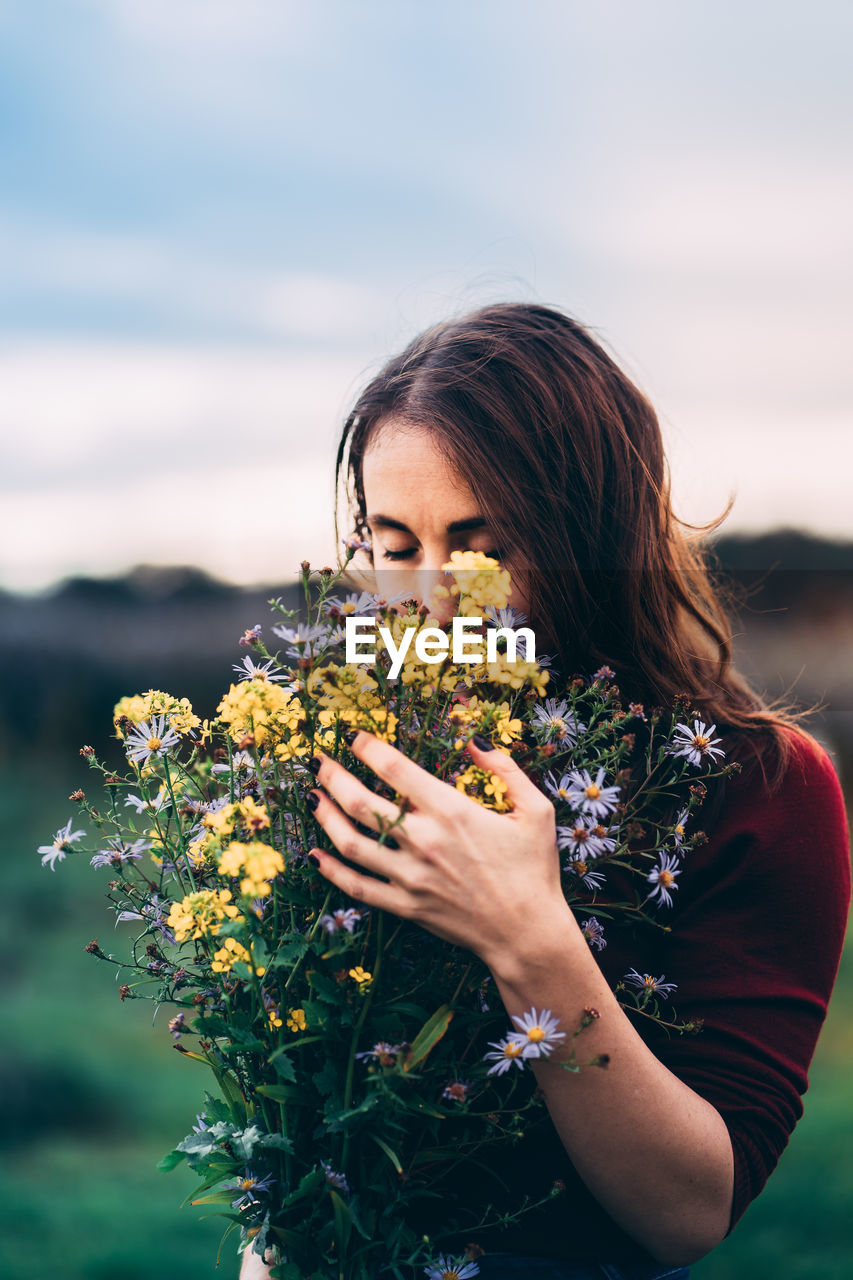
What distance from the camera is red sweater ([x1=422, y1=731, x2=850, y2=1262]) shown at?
1.27 m

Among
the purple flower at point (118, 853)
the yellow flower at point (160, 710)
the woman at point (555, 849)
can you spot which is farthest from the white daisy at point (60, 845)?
the woman at point (555, 849)

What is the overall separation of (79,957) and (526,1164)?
5608mm

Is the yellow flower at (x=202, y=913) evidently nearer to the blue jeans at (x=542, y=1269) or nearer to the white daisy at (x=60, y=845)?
the white daisy at (x=60, y=845)

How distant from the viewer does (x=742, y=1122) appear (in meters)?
1.32

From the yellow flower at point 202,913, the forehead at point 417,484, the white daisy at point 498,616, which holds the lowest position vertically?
the yellow flower at point 202,913

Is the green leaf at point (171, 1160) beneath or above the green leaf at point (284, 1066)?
beneath

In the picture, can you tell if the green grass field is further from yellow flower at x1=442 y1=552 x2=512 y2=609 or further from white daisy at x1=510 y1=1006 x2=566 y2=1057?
yellow flower at x1=442 y1=552 x2=512 y2=609

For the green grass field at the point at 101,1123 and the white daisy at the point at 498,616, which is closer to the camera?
the white daisy at the point at 498,616

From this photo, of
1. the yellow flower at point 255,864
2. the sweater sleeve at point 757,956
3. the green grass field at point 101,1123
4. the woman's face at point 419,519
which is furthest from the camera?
the green grass field at point 101,1123

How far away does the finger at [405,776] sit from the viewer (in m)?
1.00

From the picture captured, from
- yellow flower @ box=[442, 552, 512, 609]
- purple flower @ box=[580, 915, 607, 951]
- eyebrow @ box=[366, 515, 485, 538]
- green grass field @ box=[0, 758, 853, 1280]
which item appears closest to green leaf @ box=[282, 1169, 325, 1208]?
purple flower @ box=[580, 915, 607, 951]

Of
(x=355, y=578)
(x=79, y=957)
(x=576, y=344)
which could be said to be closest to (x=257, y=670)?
(x=355, y=578)

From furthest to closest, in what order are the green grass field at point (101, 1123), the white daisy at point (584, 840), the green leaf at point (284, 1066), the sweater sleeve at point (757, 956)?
1. the green grass field at point (101, 1123)
2. the sweater sleeve at point (757, 956)
3. the white daisy at point (584, 840)
4. the green leaf at point (284, 1066)

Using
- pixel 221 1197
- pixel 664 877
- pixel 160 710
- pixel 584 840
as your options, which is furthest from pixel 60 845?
pixel 664 877
